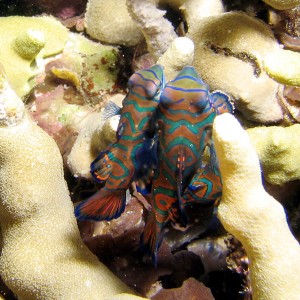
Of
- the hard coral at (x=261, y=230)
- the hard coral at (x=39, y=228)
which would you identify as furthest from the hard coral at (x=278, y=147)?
the hard coral at (x=39, y=228)

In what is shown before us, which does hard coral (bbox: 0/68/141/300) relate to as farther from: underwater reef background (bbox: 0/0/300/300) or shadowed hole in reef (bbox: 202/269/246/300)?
shadowed hole in reef (bbox: 202/269/246/300)

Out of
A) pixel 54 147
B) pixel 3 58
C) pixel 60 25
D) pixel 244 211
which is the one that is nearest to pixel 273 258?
pixel 244 211

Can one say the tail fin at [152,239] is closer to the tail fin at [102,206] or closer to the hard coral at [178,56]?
the tail fin at [102,206]

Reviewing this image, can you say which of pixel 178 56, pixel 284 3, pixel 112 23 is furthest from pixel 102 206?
pixel 112 23

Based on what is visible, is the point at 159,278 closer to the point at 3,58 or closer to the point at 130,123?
the point at 130,123

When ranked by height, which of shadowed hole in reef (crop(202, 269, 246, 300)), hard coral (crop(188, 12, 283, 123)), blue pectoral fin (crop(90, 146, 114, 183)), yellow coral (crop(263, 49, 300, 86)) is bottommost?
shadowed hole in reef (crop(202, 269, 246, 300))

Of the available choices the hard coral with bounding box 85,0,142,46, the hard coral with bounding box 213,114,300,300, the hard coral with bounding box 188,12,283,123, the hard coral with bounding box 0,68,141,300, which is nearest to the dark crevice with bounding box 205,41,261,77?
the hard coral with bounding box 188,12,283,123

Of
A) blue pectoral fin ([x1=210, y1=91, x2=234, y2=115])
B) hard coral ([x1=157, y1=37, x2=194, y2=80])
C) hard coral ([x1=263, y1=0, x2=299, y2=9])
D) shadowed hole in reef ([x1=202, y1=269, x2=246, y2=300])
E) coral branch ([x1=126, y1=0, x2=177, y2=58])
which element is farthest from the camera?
coral branch ([x1=126, y1=0, x2=177, y2=58])
